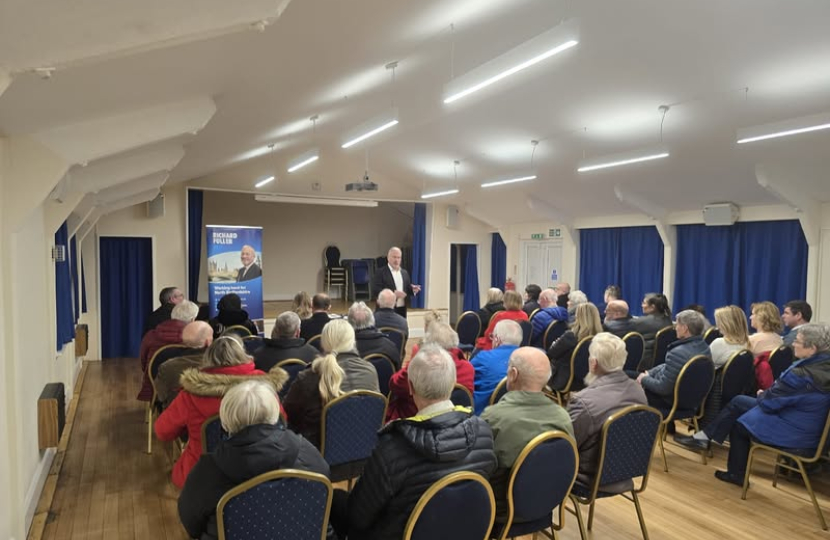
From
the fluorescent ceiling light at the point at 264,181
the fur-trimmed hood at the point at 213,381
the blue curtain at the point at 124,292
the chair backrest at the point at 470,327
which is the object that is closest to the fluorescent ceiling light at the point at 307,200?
the fluorescent ceiling light at the point at 264,181

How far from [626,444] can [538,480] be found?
68 cm

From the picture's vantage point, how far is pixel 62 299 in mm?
4746

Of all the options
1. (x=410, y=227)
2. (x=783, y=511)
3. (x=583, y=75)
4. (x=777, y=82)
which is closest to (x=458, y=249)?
(x=410, y=227)

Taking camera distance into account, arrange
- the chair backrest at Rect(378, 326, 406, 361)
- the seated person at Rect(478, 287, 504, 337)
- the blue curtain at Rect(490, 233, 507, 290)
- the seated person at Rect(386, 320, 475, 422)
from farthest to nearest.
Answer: the blue curtain at Rect(490, 233, 507, 290) → the seated person at Rect(478, 287, 504, 337) → the chair backrest at Rect(378, 326, 406, 361) → the seated person at Rect(386, 320, 475, 422)

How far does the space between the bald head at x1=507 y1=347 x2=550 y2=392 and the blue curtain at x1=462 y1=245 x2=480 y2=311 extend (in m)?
9.68

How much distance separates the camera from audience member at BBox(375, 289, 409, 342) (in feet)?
17.5

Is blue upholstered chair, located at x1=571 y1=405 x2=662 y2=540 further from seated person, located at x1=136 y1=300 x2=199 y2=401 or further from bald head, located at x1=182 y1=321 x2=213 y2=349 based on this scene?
seated person, located at x1=136 y1=300 x2=199 y2=401

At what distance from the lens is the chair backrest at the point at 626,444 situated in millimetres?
2506

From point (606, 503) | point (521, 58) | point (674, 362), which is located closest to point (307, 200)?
point (521, 58)

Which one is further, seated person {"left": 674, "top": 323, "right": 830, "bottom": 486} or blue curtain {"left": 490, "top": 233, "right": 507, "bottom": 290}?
blue curtain {"left": 490, "top": 233, "right": 507, "bottom": 290}

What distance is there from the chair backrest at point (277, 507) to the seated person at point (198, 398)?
850 millimetres

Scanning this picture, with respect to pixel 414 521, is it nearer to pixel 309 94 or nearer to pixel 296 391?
Result: pixel 296 391

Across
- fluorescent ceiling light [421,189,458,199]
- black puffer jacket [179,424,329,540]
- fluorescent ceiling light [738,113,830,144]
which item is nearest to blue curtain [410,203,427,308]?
fluorescent ceiling light [421,189,458,199]

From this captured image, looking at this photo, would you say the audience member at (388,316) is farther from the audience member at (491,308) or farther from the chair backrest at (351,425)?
Answer: the chair backrest at (351,425)
